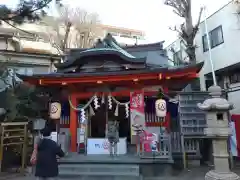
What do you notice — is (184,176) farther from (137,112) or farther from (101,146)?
(101,146)

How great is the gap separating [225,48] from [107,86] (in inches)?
369

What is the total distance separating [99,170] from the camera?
882cm

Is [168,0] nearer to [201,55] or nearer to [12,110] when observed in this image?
[201,55]

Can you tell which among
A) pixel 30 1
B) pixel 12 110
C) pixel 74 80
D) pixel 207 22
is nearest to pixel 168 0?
pixel 207 22

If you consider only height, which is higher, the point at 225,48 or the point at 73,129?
the point at 225,48

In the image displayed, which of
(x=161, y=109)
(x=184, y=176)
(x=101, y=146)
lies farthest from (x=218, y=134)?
(x=101, y=146)

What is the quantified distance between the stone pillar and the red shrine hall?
319 centimetres

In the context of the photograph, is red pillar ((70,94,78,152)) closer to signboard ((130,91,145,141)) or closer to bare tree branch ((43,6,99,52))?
signboard ((130,91,145,141))

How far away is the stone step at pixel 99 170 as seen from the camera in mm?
8523

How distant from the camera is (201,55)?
1809 cm

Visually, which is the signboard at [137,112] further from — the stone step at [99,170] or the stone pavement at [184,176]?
the stone pavement at [184,176]

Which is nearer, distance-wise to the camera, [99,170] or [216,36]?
[99,170]

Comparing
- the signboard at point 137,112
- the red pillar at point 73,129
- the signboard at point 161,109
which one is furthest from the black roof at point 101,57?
the red pillar at point 73,129

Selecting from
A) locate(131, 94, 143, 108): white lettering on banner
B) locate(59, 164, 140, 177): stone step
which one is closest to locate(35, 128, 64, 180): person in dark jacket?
locate(59, 164, 140, 177): stone step
